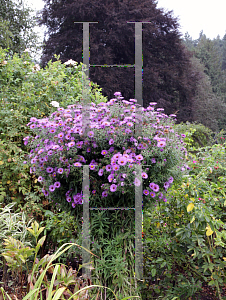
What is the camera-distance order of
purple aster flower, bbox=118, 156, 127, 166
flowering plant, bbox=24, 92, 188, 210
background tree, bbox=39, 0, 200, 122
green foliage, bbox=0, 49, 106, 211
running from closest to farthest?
purple aster flower, bbox=118, 156, 127, 166 < flowering plant, bbox=24, 92, 188, 210 < green foliage, bbox=0, 49, 106, 211 < background tree, bbox=39, 0, 200, 122

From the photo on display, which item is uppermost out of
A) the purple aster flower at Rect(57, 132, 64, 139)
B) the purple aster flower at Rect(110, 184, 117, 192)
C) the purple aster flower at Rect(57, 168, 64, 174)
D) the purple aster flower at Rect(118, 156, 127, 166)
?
the purple aster flower at Rect(57, 132, 64, 139)

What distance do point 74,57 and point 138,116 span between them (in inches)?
299

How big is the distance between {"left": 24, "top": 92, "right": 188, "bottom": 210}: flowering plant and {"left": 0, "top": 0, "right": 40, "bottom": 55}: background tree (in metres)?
9.88

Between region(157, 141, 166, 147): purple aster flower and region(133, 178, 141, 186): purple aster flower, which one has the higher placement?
region(157, 141, 166, 147): purple aster flower

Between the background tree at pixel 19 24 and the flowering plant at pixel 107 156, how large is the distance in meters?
9.88

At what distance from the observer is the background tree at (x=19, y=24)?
1053 centimetres

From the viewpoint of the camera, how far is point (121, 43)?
8406 millimetres

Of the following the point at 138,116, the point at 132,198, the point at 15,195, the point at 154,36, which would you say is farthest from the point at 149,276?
the point at 154,36

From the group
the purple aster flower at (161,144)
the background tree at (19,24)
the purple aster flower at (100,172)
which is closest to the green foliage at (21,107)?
the purple aster flower at (100,172)

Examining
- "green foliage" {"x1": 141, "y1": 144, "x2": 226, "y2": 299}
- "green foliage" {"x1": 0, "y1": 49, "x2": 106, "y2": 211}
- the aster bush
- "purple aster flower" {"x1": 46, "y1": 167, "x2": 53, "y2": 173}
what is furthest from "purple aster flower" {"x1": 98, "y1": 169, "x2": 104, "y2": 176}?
"green foliage" {"x1": 0, "y1": 49, "x2": 106, "y2": 211}

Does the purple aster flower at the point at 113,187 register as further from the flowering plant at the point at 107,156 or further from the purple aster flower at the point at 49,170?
the purple aster flower at the point at 49,170

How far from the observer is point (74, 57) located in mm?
8719

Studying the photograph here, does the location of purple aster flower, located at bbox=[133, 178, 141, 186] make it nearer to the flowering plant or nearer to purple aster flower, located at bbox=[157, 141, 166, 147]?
the flowering plant

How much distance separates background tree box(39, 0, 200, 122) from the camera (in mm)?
8102
